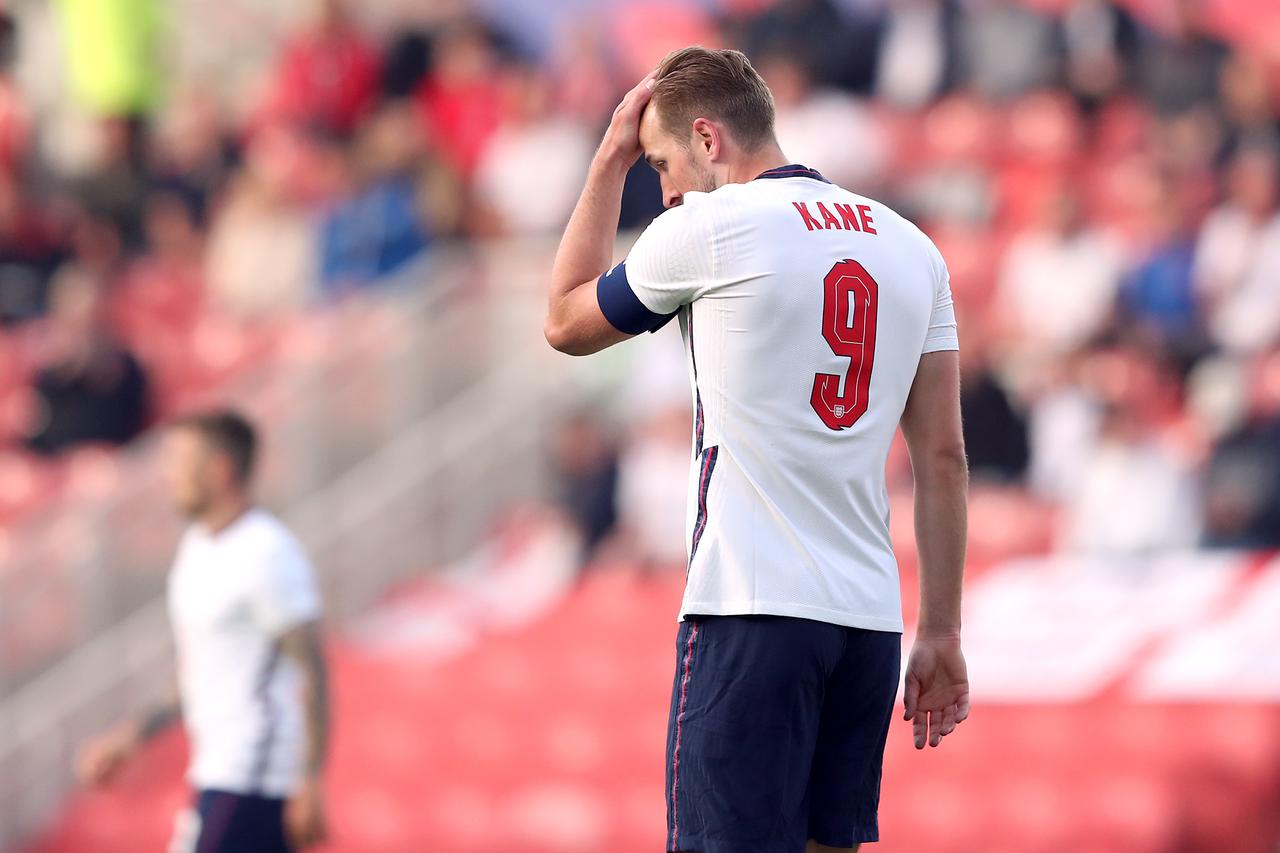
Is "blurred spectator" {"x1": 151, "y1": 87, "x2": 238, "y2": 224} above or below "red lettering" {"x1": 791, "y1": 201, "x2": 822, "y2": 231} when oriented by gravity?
above

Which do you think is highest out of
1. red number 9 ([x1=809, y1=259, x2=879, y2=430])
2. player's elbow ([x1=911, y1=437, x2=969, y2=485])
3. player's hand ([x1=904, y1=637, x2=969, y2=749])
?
red number 9 ([x1=809, y1=259, x2=879, y2=430])

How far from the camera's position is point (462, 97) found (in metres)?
12.9

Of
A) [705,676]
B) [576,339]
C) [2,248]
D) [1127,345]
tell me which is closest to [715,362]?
[576,339]

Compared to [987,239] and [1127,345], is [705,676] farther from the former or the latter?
[987,239]

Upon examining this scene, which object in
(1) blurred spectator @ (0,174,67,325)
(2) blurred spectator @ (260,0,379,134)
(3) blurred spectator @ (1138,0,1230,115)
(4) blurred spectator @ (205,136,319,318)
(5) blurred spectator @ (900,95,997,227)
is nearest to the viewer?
(3) blurred spectator @ (1138,0,1230,115)

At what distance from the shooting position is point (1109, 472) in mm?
8711

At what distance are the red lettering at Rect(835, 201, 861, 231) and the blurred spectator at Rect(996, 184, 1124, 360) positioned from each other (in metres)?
6.73

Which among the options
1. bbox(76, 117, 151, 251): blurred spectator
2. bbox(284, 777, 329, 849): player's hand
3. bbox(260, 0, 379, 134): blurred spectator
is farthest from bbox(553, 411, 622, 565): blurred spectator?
bbox(284, 777, 329, 849): player's hand

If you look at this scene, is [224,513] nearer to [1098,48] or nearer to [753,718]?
[753,718]

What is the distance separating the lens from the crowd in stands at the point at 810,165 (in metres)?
9.26

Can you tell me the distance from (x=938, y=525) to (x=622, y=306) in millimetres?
700

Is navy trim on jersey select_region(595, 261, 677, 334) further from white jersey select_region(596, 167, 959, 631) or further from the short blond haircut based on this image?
the short blond haircut

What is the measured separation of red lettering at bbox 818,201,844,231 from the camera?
130 inches

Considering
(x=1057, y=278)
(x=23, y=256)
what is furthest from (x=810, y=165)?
(x=23, y=256)
